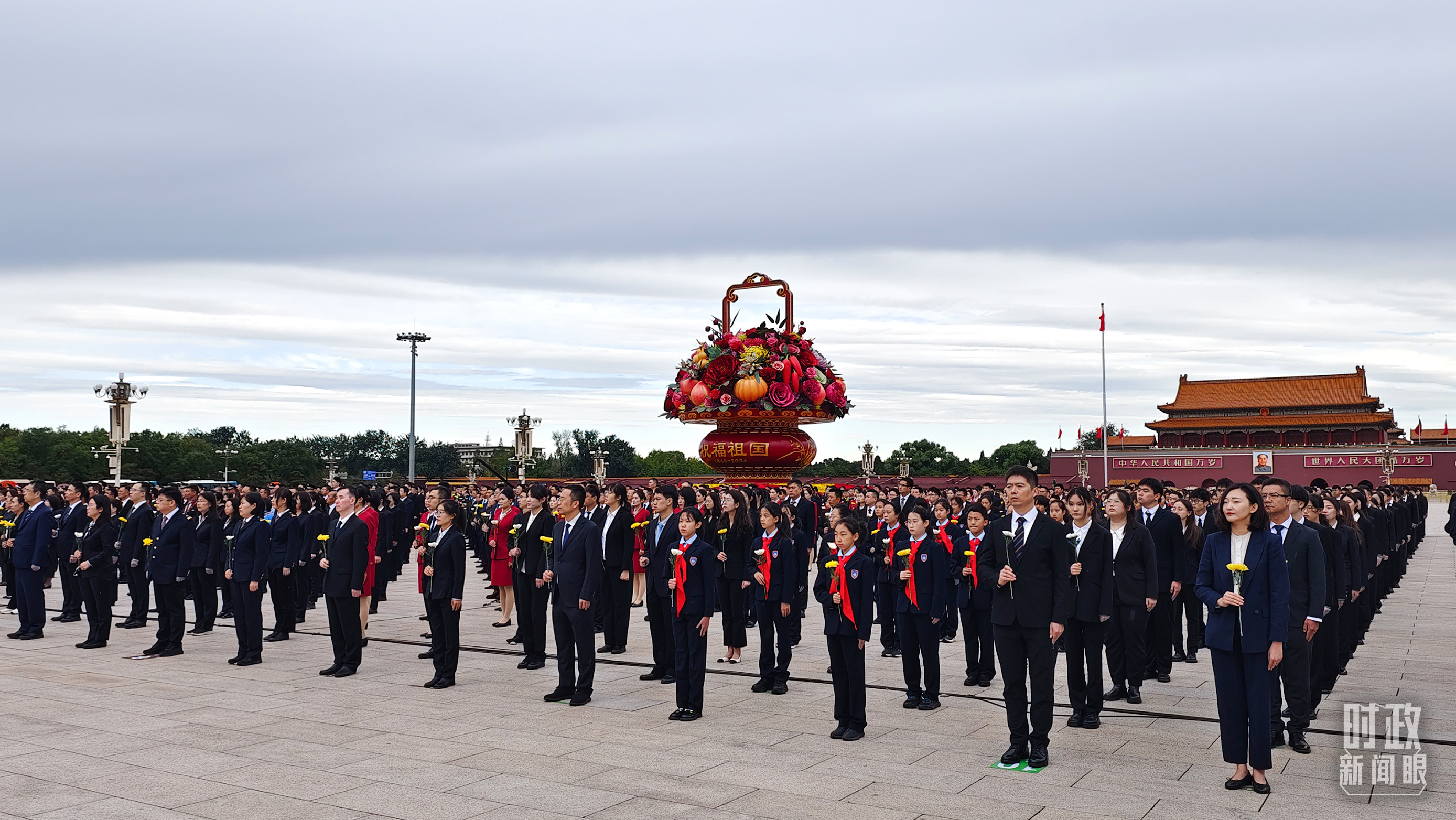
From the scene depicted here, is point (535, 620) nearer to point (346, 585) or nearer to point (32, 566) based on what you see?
point (346, 585)

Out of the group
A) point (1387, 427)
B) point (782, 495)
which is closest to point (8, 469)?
point (782, 495)

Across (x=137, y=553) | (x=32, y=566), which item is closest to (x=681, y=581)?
(x=137, y=553)

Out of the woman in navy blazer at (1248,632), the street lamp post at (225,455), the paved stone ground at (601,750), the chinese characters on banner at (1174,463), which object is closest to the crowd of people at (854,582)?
the woman in navy blazer at (1248,632)

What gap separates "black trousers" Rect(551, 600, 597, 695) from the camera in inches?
364

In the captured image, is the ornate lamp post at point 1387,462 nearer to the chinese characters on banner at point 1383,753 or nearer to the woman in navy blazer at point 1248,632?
the chinese characters on banner at point 1383,753

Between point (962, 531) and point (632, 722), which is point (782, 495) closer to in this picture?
point (962, 531)

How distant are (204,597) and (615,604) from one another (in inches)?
221

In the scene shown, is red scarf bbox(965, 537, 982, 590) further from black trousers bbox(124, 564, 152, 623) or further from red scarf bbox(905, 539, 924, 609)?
black trousers bbox(124, 564, 152, 623)

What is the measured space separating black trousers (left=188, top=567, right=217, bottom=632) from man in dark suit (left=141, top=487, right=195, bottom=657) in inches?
35.4

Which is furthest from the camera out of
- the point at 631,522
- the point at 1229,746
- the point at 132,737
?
the point at 631,522

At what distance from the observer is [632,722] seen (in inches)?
338

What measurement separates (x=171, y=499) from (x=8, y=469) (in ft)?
221

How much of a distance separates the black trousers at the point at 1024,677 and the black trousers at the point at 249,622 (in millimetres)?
7918

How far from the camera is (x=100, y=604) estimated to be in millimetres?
12727
